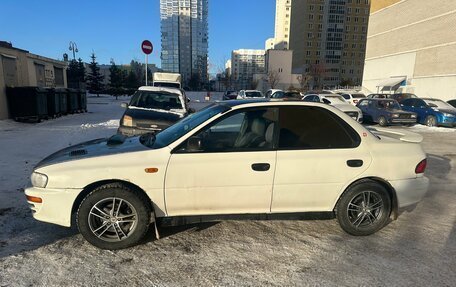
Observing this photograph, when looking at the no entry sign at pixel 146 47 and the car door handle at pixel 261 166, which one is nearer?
the car door handle at pixel 261 166

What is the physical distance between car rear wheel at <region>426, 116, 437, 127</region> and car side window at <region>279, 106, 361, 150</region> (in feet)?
51.7

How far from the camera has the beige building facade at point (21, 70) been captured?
1359 centimetres

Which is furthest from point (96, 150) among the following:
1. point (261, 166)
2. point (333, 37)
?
point (333, 37)

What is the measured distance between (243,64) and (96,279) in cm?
13605

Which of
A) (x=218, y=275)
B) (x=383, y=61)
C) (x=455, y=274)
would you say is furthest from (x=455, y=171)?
(x=383, y=61)

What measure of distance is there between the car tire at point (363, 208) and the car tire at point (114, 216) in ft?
7.52

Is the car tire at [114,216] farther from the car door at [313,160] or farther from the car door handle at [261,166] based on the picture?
the car door at [313,160]

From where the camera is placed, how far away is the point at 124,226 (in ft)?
11.2

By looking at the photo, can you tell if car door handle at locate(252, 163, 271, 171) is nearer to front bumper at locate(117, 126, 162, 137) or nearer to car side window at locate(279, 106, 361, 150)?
car side window at locate(279, 106, 361, 150)

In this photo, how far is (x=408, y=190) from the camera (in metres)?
3.83

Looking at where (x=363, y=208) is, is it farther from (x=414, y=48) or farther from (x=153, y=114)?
(x=414, y=48)

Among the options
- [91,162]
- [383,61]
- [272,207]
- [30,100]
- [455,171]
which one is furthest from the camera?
[383,61]

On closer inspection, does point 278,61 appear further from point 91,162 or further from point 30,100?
point 91,162

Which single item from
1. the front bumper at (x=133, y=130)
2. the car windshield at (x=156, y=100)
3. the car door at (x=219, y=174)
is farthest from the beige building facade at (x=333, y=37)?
the car door at (x=219, y=174)
